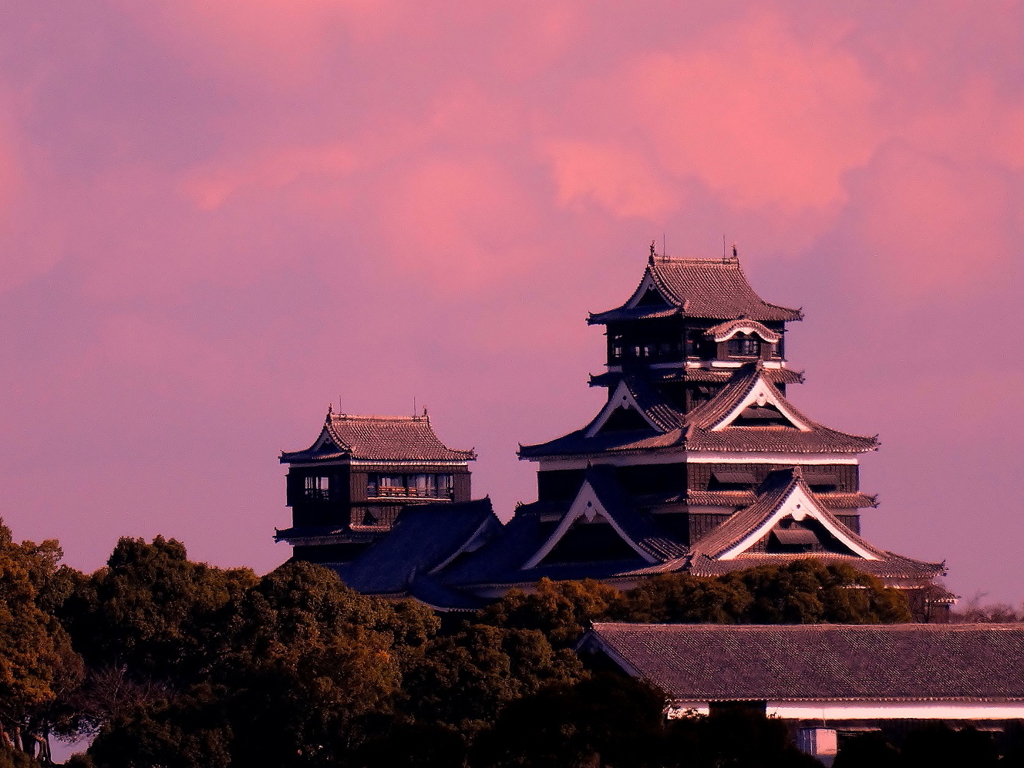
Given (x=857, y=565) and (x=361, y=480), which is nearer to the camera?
(x=857, y=565)

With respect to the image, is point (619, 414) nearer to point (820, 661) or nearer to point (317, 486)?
point (317, 486)

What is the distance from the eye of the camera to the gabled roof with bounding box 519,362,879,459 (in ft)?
275

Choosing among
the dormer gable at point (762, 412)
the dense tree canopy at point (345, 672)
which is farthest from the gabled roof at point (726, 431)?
the dense tree canopy at point (345, 672)

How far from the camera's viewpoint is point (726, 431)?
278 feet

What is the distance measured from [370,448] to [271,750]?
41128 millimetres

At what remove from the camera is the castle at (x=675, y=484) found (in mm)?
82000

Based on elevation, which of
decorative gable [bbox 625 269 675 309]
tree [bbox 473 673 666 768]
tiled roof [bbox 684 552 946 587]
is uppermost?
decorative gable [bbox 625 269 675 309]

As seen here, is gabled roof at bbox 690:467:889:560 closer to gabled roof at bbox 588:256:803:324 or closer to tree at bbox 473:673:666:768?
gabled roof at bbox 588:256:803:324

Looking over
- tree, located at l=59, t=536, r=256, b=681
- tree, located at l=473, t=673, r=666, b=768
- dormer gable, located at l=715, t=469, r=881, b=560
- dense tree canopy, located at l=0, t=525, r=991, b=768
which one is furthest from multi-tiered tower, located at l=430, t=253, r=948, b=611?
tree, located at l=473, t=673, r=666, b=768

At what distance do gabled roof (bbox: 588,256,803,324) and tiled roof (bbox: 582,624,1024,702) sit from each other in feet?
85.9

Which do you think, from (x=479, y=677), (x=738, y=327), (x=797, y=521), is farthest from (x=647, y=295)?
(x=479, y=677)

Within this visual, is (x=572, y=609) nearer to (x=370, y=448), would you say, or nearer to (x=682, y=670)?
(x=682, y=670)

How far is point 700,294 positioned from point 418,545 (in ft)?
41.9

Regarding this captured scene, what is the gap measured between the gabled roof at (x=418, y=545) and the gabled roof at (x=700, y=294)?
7.70 meters
